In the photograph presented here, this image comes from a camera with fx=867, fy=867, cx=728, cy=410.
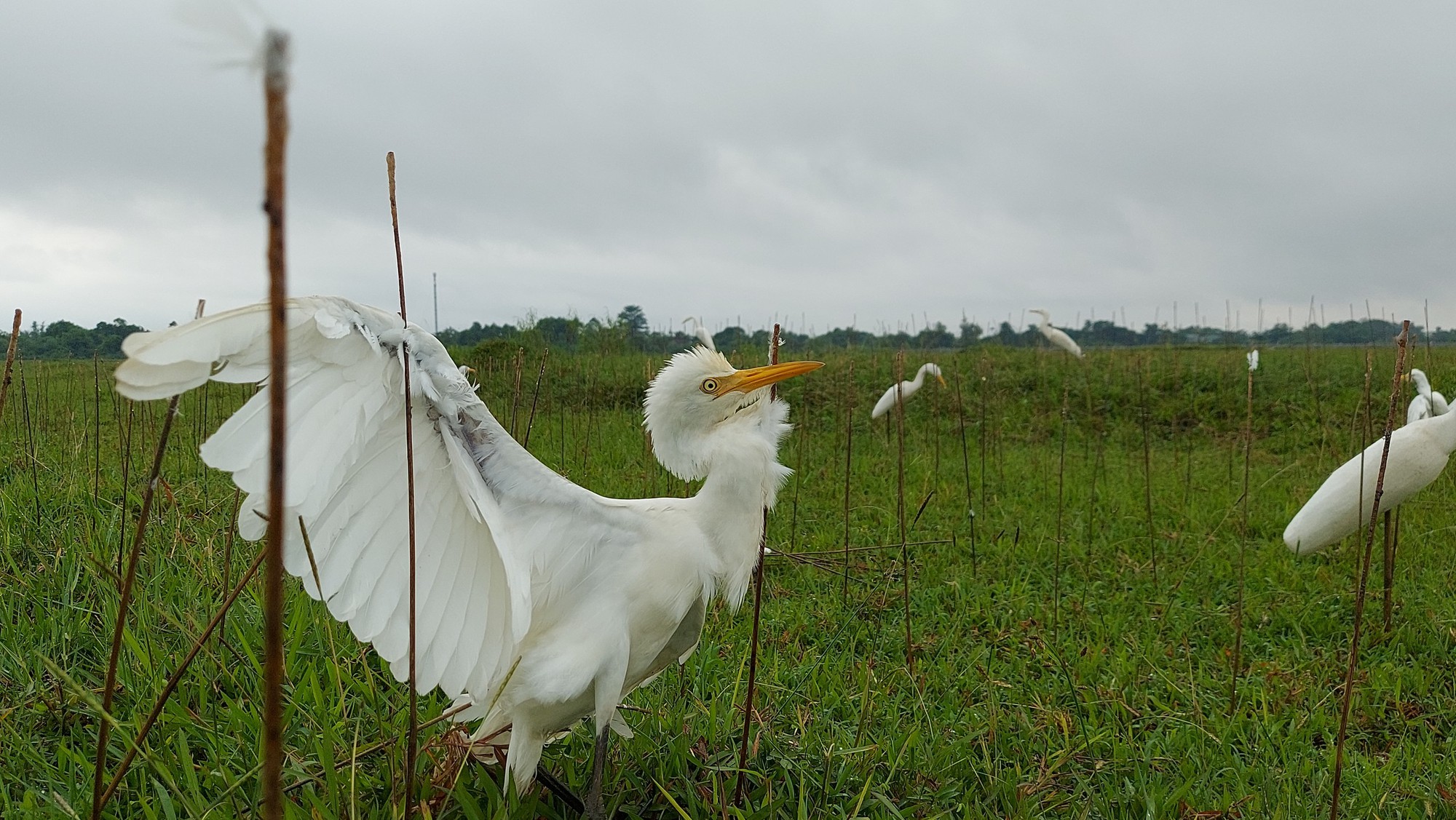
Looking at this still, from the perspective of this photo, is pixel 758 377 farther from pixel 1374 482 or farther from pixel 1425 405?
pixel 1425 405

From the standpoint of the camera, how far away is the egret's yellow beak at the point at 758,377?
8.09 feet

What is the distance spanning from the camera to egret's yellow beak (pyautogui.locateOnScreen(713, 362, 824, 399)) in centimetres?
246

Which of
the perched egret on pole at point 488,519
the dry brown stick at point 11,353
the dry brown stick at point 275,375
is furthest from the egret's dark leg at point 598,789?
the dry brown stick at point 275,375

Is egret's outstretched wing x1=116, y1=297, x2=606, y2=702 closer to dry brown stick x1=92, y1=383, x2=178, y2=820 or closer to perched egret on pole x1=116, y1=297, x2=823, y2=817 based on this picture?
perched egret on pole x1=116, y1=297, x2=823, y2=817

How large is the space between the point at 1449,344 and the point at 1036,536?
13.8 m

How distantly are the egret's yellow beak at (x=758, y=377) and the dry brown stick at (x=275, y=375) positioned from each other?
6.40 ft

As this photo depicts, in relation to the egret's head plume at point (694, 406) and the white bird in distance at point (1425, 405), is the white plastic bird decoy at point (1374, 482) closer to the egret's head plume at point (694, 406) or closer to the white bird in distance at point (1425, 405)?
the white bird in distance at point (1425, 405)

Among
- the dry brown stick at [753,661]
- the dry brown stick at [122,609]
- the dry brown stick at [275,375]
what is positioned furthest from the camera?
the dry brown stick at [753,661]

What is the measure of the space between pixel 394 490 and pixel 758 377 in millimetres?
1062

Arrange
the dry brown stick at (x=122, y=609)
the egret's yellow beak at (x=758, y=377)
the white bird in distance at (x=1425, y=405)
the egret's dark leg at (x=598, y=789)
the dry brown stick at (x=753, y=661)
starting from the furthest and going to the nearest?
the white bird in distance at (x=1425, y=405), the egret's yellow beak at (x=758, y=377), the egret's dark leg at (x=598, y=789), the dry brown stick at (x=753, y=661), the dry brown stick at (x=122, y=609)

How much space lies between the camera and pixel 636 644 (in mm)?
2295

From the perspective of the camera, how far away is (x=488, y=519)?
1897 millimetres

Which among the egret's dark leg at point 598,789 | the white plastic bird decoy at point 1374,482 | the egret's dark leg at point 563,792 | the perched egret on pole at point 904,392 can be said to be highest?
the perched egret on pole at point 904,392

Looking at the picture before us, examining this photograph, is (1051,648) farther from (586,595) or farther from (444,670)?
(444,670)
